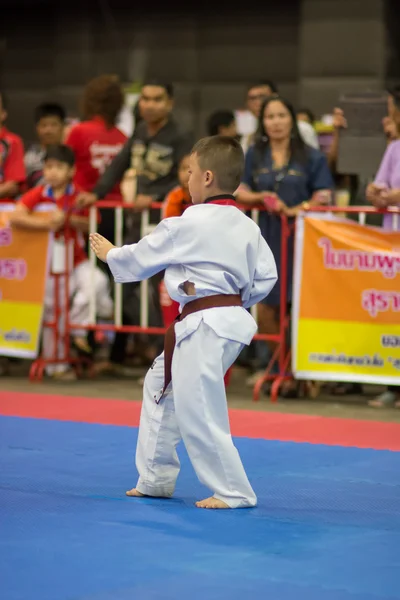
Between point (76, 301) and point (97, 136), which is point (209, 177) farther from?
point (97, 136)

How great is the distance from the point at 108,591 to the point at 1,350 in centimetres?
514

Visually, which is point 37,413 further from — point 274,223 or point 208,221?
point 208,221

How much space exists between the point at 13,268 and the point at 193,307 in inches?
159

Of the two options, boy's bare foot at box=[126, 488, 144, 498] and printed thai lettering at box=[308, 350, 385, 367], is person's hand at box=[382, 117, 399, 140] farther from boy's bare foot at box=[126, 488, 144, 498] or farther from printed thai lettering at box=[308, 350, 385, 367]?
boy's bare foot at box=[126, 488, 144, 498]

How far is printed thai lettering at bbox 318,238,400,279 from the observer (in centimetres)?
691

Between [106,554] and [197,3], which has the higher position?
[197,3]

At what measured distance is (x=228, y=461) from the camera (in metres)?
4.12

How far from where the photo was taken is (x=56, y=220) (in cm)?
782

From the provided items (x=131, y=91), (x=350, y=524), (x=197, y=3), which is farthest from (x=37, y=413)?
(x=197, y=3)

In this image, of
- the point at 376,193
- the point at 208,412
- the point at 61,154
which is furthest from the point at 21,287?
the point at 208,412

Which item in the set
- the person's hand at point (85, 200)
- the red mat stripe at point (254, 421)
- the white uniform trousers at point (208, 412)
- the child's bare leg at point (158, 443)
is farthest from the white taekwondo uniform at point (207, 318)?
the person's hand at point (85, 200)

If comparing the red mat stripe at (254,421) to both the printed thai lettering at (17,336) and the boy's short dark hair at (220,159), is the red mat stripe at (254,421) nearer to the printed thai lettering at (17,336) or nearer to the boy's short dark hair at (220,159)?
the printed thai lettering at (17,336)

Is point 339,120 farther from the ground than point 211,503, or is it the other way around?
point 339,120

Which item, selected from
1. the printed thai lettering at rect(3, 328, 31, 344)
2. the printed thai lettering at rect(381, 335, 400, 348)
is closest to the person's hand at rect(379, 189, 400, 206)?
the printed thai lettering at rect(381, 335, 400, 348)
